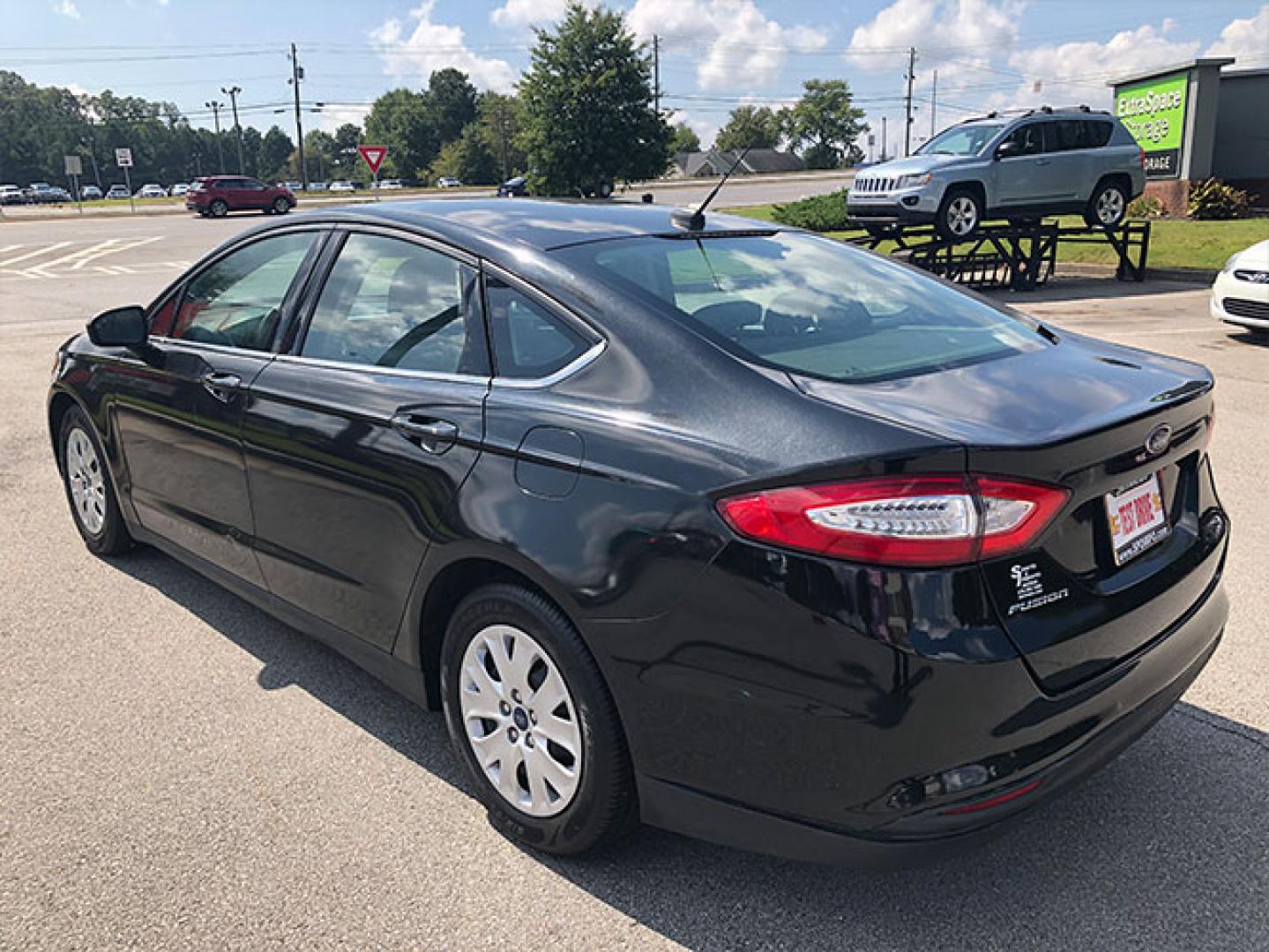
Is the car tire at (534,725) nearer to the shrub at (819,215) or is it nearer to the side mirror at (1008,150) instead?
the side mirror at (1008,150)

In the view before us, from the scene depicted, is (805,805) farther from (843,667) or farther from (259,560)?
(259,560)

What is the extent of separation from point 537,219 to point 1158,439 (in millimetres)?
1815

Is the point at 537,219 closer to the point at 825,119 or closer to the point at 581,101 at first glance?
the point at 581,101

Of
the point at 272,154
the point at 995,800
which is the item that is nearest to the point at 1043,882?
the point at 995,800

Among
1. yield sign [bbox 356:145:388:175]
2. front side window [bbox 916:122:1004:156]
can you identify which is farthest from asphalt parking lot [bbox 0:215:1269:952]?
yield sign [bbox 356:145:388:175]

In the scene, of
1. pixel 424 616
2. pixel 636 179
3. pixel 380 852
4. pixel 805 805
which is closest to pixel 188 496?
pixel 424 616

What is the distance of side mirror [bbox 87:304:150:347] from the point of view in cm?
405

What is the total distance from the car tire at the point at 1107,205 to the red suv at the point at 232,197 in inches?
1345

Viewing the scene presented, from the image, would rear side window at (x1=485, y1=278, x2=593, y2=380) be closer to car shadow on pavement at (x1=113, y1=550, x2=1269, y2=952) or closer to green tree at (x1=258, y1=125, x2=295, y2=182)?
car shadow on pavement at (x1=113, y1=550, x2=1269, y2=952)

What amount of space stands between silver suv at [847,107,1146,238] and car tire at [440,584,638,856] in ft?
46.6

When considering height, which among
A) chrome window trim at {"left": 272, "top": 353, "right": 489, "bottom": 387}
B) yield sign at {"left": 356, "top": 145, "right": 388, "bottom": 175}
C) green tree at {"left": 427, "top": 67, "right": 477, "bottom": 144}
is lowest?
chrome window trim at {"left": 272, "top": 353, "right": 489, "bottom": 387}

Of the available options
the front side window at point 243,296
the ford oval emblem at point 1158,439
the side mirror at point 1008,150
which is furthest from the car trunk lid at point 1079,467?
the side mirror at point 1008,150

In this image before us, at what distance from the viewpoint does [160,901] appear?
2.56 metres

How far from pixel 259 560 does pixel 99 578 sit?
1.64 m
